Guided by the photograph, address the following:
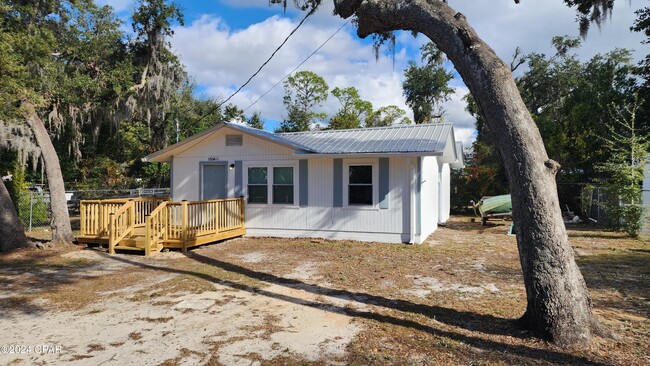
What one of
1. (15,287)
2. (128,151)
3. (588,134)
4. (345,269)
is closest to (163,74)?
(128,151)

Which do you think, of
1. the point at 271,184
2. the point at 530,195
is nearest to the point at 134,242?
the point at 271,184

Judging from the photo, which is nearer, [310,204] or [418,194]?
[418,194]

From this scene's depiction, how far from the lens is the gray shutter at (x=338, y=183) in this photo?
35.7ft

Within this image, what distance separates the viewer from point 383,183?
1047cm

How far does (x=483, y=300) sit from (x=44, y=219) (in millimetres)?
15681

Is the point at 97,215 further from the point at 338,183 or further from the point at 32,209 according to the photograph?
the point at 338,183

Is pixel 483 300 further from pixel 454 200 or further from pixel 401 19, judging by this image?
pixel 454 200

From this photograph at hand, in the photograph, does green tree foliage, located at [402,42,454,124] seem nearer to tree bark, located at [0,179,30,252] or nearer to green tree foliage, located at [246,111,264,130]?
green tree foliage, located at [246,111,264,130]

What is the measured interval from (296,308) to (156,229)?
5832 mm

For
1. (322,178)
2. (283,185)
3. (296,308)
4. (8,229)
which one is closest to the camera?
(296,308)

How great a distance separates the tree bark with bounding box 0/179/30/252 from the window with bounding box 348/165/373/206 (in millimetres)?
8431

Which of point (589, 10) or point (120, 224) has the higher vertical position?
point (589, 10)

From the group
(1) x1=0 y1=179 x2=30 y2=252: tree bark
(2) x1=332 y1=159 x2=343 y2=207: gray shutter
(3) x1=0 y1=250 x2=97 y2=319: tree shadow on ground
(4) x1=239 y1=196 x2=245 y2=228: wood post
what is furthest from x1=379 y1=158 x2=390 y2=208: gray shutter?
(1) x1=0 y1=179 x2=30 y2=252: tree bark

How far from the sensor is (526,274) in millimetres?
3979
